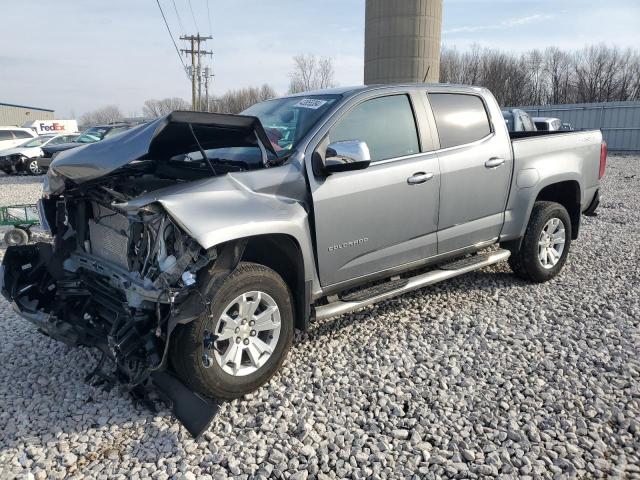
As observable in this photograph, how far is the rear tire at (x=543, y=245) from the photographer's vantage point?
203 inches

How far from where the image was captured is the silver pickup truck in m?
3.01

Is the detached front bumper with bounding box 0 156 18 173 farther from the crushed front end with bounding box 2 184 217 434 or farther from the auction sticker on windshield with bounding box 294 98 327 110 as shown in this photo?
the auction sticker on windshield with bounding box 294 98 327 110

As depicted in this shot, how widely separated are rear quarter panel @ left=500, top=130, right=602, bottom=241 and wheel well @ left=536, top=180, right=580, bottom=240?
59mm

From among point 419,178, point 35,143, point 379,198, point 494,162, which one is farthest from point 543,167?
point 35,143

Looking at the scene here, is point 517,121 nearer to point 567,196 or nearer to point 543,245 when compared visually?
point 567,196

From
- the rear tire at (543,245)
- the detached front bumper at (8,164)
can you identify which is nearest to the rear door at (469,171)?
the rear tire at (543,245)

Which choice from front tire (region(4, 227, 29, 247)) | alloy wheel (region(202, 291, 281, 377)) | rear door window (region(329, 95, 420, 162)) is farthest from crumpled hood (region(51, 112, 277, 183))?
front tire (region(4, 227, 29, 247))

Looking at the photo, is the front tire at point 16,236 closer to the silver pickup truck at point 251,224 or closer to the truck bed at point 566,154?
the silver pickup truck at point 251,224

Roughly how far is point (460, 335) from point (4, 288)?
11.6 ft

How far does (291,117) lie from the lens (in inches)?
158

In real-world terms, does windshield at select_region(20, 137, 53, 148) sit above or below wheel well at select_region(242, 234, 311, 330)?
below

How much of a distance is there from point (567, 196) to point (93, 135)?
53.1ft

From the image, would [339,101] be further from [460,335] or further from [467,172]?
[460,335]

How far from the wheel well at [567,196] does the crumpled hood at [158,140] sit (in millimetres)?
3438
